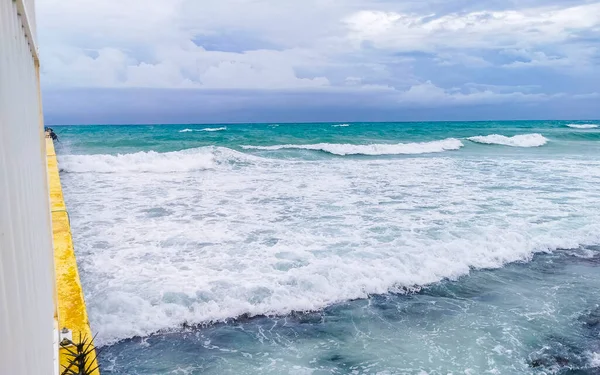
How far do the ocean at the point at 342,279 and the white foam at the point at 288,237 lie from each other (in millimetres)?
Answer: 35

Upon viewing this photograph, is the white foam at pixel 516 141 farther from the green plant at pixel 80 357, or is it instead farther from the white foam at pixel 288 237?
the green plant at pixel 80 357

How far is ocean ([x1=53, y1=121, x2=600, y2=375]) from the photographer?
4.91m

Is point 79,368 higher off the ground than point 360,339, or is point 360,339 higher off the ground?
point 79,368

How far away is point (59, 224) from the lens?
6031 millimetres

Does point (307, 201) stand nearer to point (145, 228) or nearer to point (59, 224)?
point (145, 228)

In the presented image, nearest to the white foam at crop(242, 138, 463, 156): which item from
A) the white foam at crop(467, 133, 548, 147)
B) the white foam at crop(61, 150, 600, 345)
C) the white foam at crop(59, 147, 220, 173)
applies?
the white foam at crop(467, 133, 548, 147)

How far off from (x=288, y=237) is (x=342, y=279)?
222 centimetres

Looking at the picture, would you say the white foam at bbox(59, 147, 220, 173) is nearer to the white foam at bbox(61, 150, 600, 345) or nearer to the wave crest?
the wave crest

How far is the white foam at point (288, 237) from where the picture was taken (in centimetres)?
607

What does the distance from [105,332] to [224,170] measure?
15.4 meters

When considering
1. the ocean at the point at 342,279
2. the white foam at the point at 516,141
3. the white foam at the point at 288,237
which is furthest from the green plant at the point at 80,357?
the white foam at the point at 516,141

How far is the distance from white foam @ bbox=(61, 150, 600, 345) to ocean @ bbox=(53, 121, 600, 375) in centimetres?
3

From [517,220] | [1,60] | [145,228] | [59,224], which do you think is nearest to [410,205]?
[517,220]

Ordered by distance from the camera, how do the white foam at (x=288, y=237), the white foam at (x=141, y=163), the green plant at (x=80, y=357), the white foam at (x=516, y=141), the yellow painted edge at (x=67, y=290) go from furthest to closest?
the white foam at (x=516, y=141) → the white foam at (x=141, y=163) → the white foam at (x=288, y=237) → the yellow painted edge at (x=67, y=290) → the green plant at (x=80, y=357)
